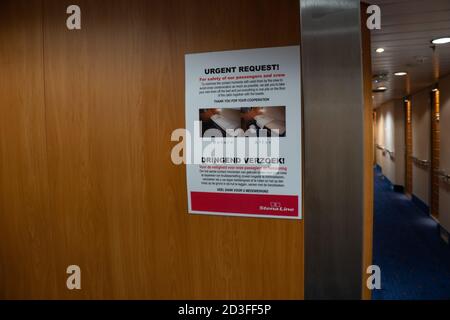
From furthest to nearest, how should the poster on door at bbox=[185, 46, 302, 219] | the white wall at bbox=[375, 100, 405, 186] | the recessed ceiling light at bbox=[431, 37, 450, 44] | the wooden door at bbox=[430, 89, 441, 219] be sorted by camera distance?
the white wall at bbox=[375, 100, 405, 186] < the wooden door at bbox=[430, 89, 441, 219] < the recessed ceiling light at bbox=[431, 37, 450, 44] < the poster on door at bbox=[185, 46, 302, 219]

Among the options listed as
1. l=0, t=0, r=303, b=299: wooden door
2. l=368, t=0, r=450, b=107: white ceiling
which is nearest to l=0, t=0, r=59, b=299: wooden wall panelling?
l=0, t=0, r=303, b=299: wooden door

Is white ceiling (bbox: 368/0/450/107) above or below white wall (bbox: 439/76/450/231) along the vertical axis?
above

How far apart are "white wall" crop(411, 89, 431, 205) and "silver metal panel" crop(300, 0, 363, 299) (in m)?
5.76

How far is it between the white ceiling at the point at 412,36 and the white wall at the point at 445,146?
47 centimetres

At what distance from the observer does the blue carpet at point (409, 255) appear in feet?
10.2

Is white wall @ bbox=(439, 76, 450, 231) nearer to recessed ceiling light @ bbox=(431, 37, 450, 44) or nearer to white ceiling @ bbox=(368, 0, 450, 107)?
white ceiling @ bbox=(368, 0, 450, 107)

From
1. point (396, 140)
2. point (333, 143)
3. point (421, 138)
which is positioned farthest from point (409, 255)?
point (396, 140)

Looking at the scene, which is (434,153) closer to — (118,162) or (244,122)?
(244,122)

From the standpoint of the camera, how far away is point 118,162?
1918 millimetres

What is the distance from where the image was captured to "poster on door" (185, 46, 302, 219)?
1664mm

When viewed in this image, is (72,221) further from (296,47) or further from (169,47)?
(296,47)

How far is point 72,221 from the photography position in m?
2.01

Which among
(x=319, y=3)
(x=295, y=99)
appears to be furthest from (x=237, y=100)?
(x=319, y=3)

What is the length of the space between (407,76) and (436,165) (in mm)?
1757
